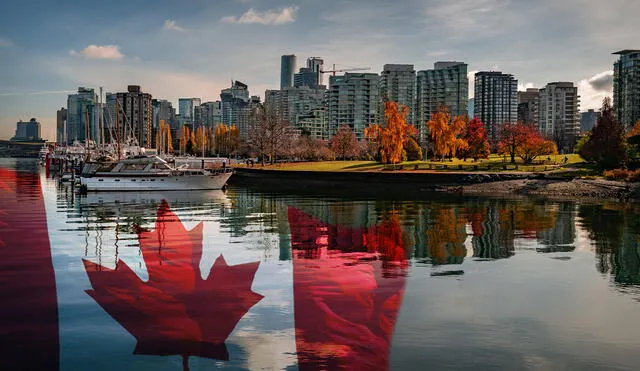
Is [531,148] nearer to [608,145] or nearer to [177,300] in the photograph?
[608,145]

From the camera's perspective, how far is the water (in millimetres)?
11703

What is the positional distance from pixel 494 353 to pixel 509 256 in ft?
42.3

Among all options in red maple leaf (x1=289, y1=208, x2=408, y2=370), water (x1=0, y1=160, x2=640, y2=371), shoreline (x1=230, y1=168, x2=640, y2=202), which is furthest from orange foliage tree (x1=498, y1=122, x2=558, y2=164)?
red maple leaf (x1=289, y1=208, x2=408, y2=370)

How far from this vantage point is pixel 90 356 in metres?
11.6

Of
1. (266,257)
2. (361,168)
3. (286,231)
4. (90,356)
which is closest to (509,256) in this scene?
(266,257)

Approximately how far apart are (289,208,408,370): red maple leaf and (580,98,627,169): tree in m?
49.8

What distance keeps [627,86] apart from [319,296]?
182040 millimetres

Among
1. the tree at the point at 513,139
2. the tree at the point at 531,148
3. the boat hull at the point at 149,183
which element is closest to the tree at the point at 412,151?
the tree at the point at 513,139

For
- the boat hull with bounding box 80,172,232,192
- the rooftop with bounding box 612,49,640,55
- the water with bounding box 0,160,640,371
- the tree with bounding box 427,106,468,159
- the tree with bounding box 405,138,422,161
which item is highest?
the rooftop with bounding box 612,49,640,55

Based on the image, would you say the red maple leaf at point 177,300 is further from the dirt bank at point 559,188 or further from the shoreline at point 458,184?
the dirt bank at point 559,188

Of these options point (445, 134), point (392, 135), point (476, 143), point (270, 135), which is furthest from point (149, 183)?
point (476, 143)

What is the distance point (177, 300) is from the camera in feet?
51.1

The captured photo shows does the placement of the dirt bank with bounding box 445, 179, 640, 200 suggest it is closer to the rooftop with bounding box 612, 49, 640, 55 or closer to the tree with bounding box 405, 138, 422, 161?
the tree with bounding box 405, 138, 422, 161

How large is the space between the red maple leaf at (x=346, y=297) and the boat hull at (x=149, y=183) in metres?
40.8
